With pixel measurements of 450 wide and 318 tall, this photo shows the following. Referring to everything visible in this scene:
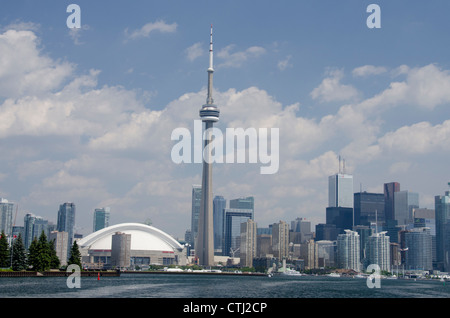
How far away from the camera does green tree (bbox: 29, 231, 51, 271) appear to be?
142750 mm

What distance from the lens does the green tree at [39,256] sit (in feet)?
468

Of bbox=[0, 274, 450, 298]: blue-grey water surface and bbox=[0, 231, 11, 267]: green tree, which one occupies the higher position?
bbox=[0, 231, 11, 267]: green tree

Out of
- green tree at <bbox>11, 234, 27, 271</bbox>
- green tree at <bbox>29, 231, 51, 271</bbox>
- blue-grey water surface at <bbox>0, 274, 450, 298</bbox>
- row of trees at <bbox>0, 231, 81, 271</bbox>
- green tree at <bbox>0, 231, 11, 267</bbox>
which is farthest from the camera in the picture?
green tree at <bbox>29, 231, 51, 271</bbox>

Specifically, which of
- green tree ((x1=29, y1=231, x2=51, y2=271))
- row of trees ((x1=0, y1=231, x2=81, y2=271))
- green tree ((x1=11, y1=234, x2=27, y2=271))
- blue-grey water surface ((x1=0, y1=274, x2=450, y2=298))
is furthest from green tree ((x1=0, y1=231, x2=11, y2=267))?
blue-grey water surface ((x1=0, y1=274, x2=450, y2=298))

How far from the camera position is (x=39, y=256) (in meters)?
144

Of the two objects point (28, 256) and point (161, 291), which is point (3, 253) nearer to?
point (28, 256)

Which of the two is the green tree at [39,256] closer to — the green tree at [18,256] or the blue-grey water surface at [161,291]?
the green tree at [18,256]

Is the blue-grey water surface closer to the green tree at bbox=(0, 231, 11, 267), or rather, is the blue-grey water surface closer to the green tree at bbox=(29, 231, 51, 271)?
the green tree at bbox=(0, 231, 11, 267)

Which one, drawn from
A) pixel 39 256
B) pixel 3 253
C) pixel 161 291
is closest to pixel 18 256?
pixel 3 253

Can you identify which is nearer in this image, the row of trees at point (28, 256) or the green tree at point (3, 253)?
the green tree at point (3, 253)

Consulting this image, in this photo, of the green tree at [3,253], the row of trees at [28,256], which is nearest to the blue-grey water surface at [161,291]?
the row of trees at [28,256]
